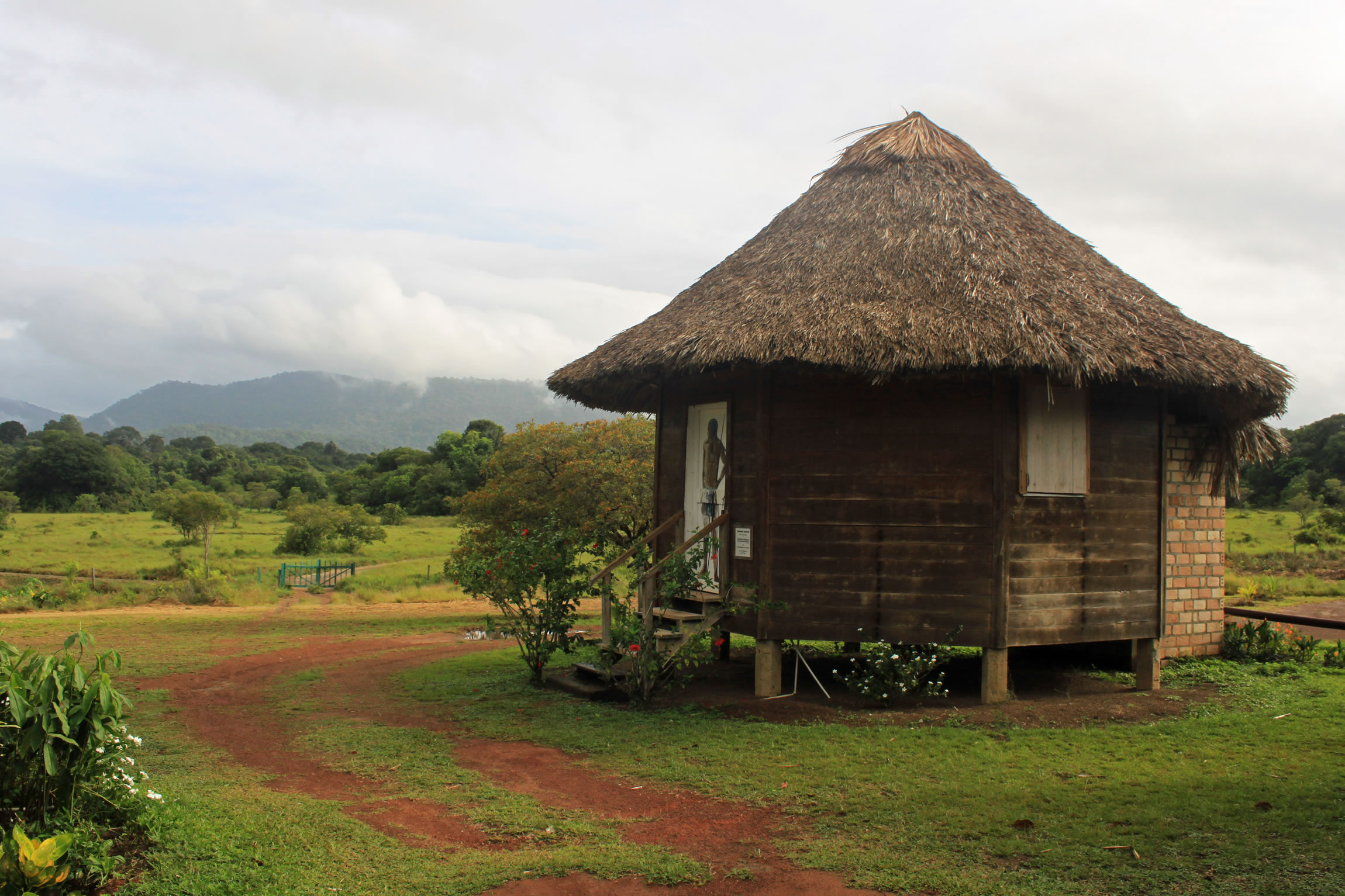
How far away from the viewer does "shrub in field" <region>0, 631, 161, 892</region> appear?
411 cm

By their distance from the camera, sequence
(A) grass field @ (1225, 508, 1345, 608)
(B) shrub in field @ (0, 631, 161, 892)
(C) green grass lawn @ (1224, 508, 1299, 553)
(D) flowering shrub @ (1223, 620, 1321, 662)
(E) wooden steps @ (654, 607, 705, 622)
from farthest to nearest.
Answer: (C) green grass lawn @ (1224, 508, 1299, 553), (A) grass field @ (1225, 508, 1345, 608), (D) flowering shrub @ (1223, 620, 1321, 662), (E) wooden steps @ (654, 607, 705, 622), (B) shrub in field @ (0, 631, 161, 892)

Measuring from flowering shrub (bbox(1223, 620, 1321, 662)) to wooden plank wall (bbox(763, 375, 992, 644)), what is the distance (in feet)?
15.3

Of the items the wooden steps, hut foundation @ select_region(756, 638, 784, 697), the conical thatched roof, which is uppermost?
the conical thatched roof

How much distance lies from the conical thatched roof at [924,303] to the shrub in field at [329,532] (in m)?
28.3

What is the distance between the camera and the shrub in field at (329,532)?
3591cm

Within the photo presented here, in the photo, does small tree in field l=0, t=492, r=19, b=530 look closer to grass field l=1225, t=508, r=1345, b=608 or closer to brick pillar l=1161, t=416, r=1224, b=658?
brick pillar l=1161, t=416, r=1224, b=658

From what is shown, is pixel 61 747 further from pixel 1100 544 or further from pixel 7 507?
pixel 7 507

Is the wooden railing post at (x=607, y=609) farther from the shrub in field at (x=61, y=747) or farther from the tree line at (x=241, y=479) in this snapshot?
the tree line at (x=241, y=479)

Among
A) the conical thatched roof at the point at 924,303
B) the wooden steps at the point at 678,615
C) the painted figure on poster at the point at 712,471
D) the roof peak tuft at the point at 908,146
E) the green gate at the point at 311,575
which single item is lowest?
the green gate at the point at 311,575

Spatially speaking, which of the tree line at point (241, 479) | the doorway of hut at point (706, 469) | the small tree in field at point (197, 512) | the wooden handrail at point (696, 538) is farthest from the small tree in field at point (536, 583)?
the tree line at point (241, 479)

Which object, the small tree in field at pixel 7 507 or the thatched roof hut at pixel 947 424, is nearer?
the thatched roof hut at pixel 947 424

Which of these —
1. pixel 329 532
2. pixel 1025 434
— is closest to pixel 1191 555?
pixel 1025 434

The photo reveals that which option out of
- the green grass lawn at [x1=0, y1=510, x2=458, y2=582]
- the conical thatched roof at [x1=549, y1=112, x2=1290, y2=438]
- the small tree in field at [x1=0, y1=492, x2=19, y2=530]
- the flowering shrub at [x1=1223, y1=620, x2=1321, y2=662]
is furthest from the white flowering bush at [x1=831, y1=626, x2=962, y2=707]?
the small tree in field at [x1=0, y1=492, x2=19, y2=530]

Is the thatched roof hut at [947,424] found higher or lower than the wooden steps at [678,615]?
higher
